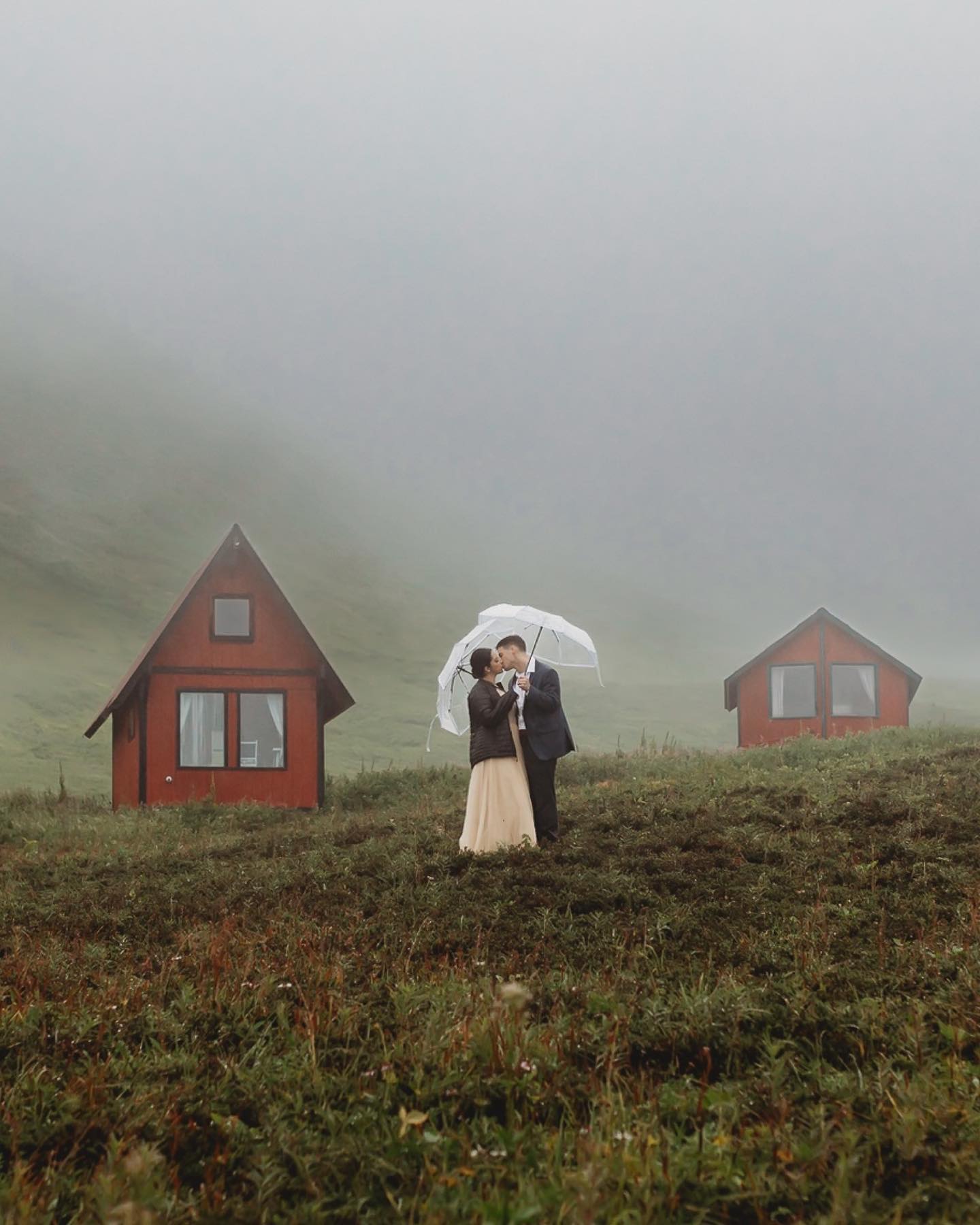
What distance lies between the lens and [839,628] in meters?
36.8

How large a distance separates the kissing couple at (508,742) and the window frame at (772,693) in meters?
26.0

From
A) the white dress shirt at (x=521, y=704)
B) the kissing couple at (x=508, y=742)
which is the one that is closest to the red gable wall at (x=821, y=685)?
the kissing couple at (x=508, y=742)

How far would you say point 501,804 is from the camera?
39.3 feet

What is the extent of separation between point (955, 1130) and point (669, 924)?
4337 mm

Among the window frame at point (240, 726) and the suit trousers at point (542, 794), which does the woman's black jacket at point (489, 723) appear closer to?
the suit trousers at point (542, 794)

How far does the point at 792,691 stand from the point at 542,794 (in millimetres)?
26509

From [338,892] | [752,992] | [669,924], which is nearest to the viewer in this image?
[752,992]

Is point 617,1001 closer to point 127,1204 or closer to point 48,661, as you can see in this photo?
point 127,1204

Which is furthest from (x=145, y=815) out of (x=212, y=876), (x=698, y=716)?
(x=698, y=716)

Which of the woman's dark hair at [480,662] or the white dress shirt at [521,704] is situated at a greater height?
the woman's dark hair at [480,662]

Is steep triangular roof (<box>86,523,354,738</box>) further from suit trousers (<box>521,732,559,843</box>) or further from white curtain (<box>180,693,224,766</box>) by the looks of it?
suit trousers (<box>521,732,559,843</box>)

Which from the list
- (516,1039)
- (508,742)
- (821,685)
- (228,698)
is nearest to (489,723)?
(508,742)

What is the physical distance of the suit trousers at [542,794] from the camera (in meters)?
12.0

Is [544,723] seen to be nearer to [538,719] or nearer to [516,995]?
[538,719]
